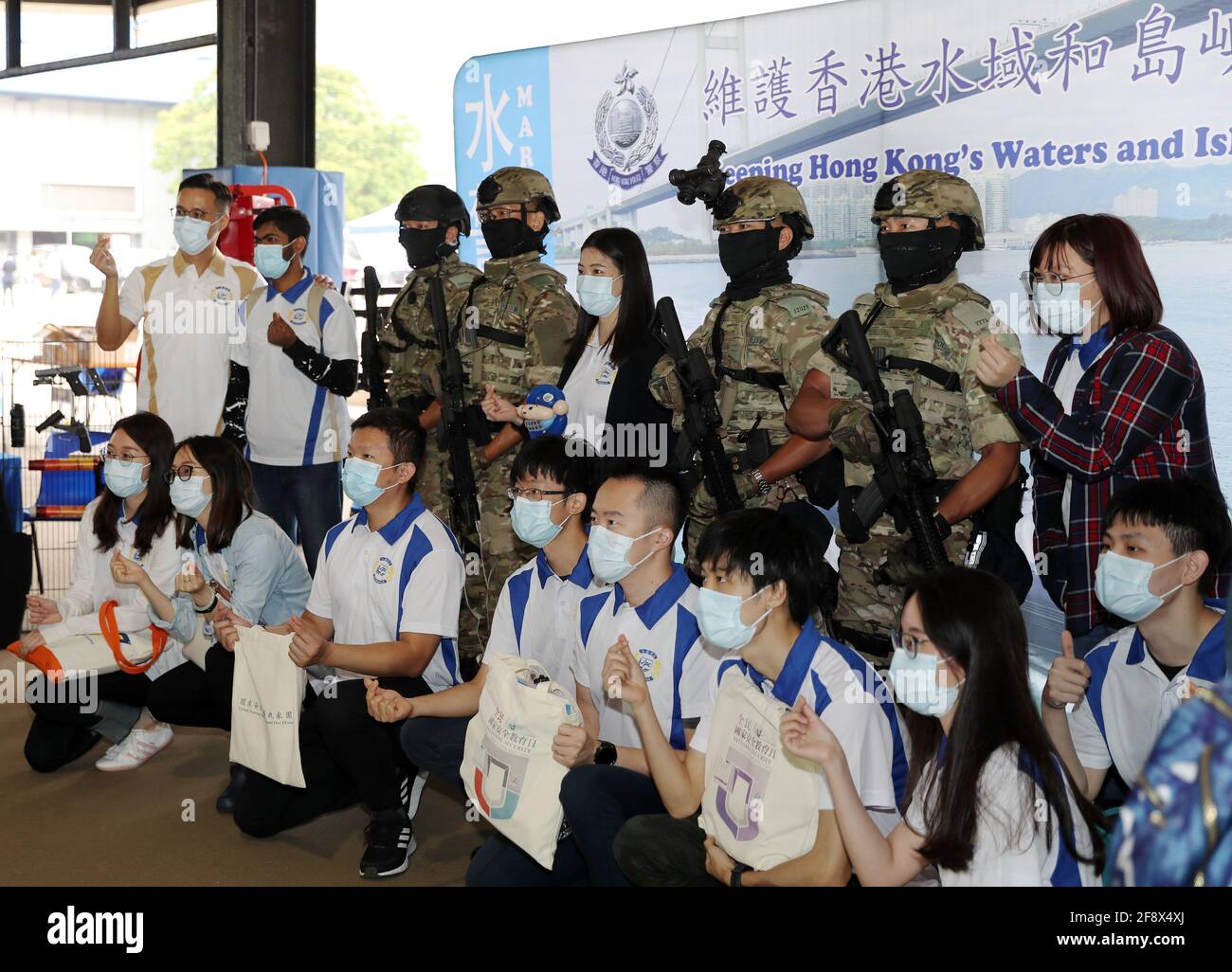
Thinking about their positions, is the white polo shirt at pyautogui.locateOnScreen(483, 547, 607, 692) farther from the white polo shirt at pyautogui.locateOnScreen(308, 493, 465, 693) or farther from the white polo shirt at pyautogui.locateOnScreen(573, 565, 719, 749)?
the white polo shirt at pyautogui.locateOnScreen(308, 493, 465, 693)

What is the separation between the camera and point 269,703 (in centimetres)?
357

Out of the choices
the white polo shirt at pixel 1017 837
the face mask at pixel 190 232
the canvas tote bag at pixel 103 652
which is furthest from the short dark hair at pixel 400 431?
the white polo shirt at pixel 1017 837

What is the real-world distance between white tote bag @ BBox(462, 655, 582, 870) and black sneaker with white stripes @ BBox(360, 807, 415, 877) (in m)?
0.57

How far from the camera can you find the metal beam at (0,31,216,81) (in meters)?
7.99

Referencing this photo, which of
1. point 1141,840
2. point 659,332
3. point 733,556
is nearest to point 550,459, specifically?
point 659,332

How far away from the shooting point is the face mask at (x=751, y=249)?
154 inches

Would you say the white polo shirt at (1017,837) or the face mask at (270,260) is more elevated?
the face mask at (270,260)

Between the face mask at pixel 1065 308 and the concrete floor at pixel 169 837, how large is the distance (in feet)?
6.87

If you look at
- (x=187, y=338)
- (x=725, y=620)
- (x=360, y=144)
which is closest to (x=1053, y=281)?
(x=725, y=620)

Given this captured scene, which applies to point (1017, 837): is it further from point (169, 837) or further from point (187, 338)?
point (187, 338)

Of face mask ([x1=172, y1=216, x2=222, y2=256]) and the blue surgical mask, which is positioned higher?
face mask ([x1=172, y1=216, x2=222, y2=256])

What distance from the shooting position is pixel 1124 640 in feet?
9.13

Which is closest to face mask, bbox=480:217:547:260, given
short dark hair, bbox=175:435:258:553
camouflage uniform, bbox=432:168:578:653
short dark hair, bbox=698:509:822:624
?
camouflage uniform, bbox=432:168:578:653

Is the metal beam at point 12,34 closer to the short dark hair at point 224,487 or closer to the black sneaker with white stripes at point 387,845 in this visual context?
the short dark hair at point 224,487
